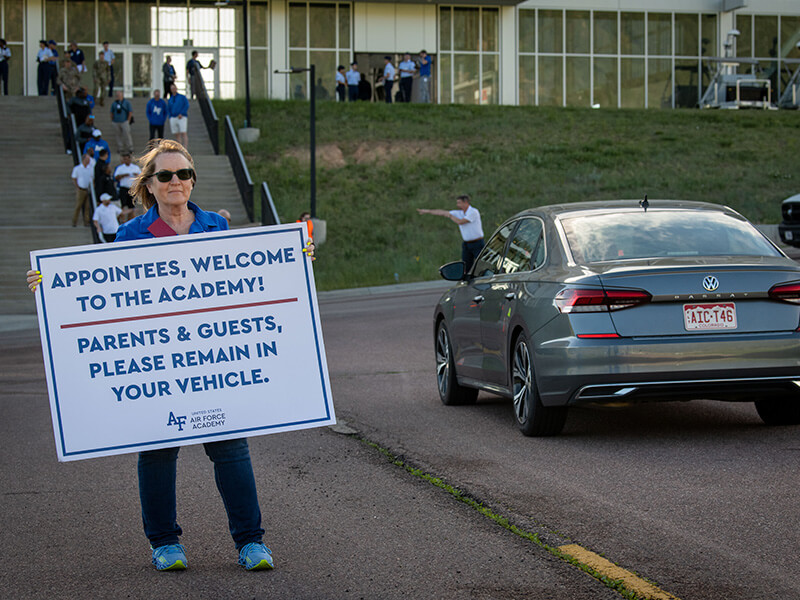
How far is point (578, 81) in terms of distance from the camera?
5572 centimetres

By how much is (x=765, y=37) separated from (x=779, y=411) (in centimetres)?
5189

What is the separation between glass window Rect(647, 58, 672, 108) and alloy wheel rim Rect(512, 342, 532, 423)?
4963cm

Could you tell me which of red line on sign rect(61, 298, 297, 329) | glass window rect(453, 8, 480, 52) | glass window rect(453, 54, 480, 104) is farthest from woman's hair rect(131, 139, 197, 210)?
glass window rect(453, 8, 480, 52)

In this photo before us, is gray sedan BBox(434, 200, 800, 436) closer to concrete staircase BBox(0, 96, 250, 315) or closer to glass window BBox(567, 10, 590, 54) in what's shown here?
concrete staircase BBox(0, 96, 250, 315)

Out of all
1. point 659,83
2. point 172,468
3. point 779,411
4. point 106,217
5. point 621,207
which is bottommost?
point 779,411

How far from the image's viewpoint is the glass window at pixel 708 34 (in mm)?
56406

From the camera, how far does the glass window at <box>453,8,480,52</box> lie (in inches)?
2132

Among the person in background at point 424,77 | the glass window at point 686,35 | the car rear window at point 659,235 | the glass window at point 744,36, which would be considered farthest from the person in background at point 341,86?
the car rear window at point 659,235

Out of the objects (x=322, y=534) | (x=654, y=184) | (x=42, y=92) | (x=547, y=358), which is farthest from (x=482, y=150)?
(x=322, y=534)

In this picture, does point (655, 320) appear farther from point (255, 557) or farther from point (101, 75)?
point (101, 75)

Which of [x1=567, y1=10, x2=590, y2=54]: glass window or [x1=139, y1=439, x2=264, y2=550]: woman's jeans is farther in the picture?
[x1=567, y1=10, x2=590, y2=54]: glass window

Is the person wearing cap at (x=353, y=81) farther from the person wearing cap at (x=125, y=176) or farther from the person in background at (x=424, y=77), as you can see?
the person wearing cap at (x=125, y=176)

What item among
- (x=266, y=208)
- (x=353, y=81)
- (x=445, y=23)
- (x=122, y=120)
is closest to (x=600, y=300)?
(x=266, y=208)

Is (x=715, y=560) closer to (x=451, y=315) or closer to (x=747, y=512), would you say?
(x=747, y=512)
